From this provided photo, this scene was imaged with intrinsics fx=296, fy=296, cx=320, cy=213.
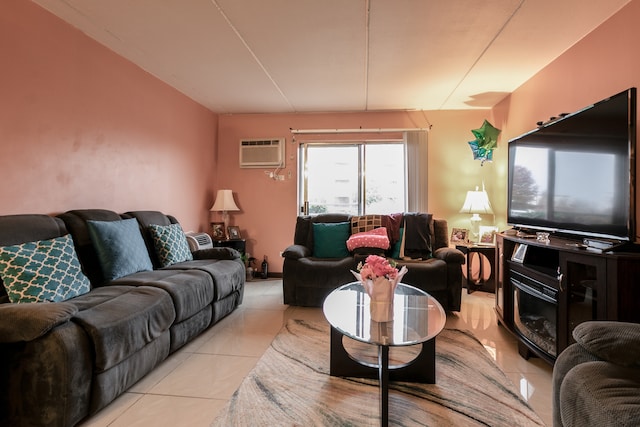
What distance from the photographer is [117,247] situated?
219 centimetres

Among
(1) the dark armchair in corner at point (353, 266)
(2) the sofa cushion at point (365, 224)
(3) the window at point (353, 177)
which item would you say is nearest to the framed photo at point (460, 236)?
(1) the dark armchair in corner at point (353, 266)

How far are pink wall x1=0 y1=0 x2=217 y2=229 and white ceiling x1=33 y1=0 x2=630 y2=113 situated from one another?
178 millimetres

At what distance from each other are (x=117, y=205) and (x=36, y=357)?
5.61ft

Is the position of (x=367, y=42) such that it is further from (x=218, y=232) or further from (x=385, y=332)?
(x=218, y=232)

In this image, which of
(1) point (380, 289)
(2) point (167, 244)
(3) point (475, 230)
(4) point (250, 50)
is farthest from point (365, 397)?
(3) point (475, 230)

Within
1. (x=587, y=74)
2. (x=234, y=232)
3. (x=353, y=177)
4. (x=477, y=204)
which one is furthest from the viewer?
(x=353, y=177)

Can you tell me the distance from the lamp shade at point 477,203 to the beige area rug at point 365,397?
2.02m

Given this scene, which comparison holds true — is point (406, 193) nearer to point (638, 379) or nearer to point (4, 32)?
point (638, 379)

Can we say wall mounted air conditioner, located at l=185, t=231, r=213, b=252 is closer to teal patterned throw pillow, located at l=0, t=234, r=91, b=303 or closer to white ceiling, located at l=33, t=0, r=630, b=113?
teal patterned throw pillow, located at l=0, t=234, r=91, b=303

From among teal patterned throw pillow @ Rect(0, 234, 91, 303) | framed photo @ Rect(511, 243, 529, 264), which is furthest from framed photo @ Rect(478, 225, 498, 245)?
teal patterned throw pillow @ Rect(0, 234, 91, 303)

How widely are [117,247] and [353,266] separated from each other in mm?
2008

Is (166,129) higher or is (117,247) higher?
(166,129)

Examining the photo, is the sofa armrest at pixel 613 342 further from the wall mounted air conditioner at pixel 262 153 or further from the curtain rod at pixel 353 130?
the wall mounted air conditioner at pixel 262 153

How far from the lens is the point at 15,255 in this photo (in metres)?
1.63
